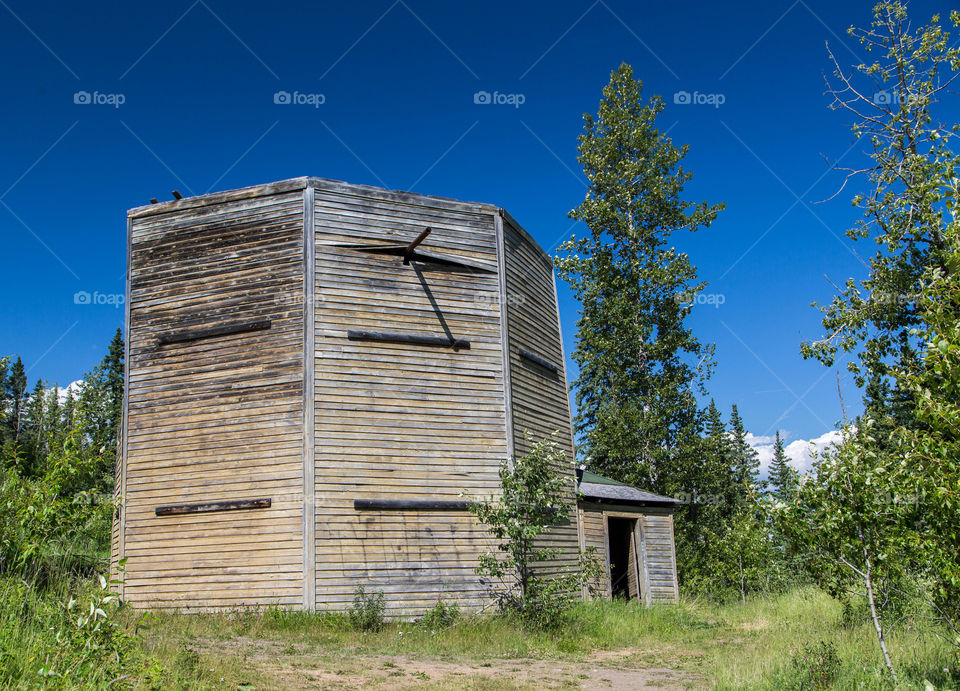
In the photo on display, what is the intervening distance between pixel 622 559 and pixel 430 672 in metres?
13.4

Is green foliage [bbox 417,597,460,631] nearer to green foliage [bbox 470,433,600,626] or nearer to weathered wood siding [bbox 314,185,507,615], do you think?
weathered wood siding [bbox 314,185,507,615]

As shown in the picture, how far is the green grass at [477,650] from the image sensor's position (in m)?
6.96

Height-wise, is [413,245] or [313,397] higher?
[413,245]

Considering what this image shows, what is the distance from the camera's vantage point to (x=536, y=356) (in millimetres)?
17531

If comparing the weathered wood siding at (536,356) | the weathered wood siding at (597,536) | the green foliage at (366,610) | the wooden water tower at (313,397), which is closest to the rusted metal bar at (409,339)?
the wooden water tower at (313,397)

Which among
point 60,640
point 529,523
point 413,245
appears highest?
point 413,245

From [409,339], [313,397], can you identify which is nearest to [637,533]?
[409,339]

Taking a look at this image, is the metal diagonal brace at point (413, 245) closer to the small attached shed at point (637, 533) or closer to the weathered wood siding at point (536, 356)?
the weathered wood siding at point (536, 356)

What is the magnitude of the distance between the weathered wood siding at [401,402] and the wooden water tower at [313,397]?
0.03 m

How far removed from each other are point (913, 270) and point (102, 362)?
53584 mm

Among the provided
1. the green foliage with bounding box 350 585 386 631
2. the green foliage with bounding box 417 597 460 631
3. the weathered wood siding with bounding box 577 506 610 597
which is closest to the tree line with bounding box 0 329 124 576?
the green foliage with bounding box 350 585 386 631

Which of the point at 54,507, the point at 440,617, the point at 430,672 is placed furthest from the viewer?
the point at 440,617

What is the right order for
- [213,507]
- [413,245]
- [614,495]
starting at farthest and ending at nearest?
[614,495]
[413,245]
[213,507]

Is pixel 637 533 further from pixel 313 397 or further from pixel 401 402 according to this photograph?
pixel 313 397
